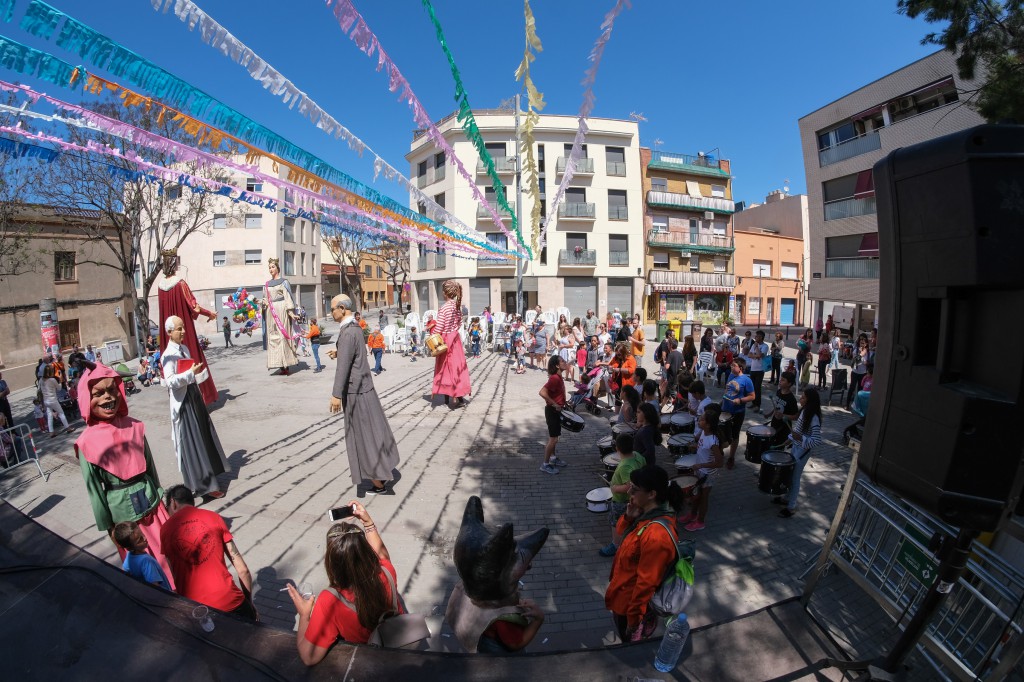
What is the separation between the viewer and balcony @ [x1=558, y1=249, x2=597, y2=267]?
32000mm

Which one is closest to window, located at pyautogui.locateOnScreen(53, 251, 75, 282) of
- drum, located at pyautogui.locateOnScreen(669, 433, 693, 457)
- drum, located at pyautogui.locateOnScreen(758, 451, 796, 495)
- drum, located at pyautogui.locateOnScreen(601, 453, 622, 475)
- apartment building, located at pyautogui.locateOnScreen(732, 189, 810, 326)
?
drum, located at pyautogui.locateOnScreen(601, 453, 622, 475)

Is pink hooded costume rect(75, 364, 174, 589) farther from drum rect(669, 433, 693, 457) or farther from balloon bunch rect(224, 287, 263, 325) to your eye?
balloon bunch rect(224, 287, 263, 325)

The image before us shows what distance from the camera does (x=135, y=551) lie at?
2770mm

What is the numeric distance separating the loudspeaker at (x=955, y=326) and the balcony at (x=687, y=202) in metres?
34.0

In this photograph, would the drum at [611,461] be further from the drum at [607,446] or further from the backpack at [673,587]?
the backpack at [673,587]

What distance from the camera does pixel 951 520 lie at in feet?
4.70

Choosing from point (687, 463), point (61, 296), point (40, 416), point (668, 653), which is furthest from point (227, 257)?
point (668, 653)

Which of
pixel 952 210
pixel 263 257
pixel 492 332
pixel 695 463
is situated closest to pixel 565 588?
pixel 695 463

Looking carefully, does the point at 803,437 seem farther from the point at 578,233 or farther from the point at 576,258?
the point at 578,233

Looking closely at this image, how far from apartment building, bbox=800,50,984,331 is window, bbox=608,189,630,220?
1109 centimetres

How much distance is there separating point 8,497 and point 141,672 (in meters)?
6.31

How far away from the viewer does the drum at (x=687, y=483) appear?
4742 mm

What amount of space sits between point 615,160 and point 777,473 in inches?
1223

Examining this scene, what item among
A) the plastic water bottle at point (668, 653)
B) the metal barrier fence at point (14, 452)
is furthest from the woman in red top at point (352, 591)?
the metal barrier fence at point (14, 452)
